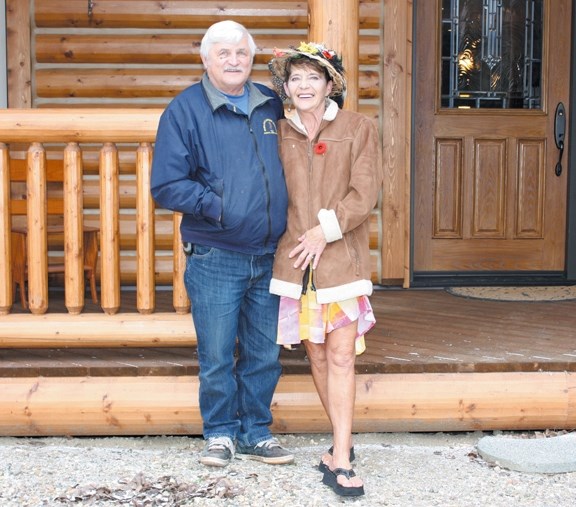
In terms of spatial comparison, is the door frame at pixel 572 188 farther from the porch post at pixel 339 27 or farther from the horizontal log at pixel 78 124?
the horizontal log at pixel 78 124

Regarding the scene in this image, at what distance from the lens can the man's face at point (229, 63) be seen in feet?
10.4

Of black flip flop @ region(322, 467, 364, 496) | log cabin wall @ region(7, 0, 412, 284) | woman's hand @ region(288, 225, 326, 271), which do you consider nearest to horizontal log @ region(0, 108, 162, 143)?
woman's hand @ region(288, 225, 326, 271)

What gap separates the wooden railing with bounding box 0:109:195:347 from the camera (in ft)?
12.7

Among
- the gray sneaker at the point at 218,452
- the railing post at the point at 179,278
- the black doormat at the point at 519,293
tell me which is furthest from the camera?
the black doormat at the point at 519,293

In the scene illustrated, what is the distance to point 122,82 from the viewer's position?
5977mm

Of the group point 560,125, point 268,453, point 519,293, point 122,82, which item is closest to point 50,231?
point 122,82

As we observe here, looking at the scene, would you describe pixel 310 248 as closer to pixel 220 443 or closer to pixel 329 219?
pixel 329 219

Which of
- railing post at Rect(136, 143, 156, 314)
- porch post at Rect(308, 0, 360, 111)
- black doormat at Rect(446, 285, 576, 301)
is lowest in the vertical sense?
black doormat at Rect(446, 285, 576, 301)

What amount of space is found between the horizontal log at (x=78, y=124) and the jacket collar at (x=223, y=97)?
0.65 metres

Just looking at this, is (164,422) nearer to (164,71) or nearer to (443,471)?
(443,471)

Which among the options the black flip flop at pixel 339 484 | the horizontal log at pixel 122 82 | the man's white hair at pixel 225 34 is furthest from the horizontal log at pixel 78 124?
the horizontal log at pixel 122 82

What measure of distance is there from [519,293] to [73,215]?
3.09m

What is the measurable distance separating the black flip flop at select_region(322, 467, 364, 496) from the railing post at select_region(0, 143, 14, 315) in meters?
1.62

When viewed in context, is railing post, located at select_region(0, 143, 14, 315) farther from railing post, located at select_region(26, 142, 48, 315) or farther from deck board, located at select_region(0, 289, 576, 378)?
deck board, located at select_region(0, 289, 576, 378)
